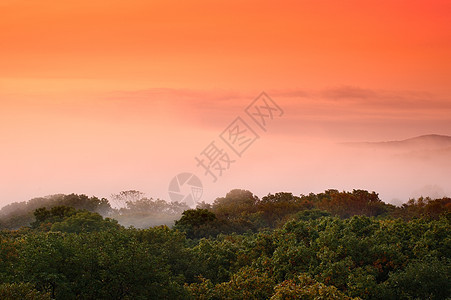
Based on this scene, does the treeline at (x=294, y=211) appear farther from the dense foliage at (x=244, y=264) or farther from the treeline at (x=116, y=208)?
the treeline at (x=116, y=208)

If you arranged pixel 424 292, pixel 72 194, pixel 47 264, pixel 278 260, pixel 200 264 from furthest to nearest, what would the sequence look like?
pixel 72 194, pixel 200 264, pixel 278 260, pixel 424 292, pixel 47 264

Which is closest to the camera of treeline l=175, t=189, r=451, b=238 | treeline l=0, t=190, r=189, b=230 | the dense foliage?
the dense foliage

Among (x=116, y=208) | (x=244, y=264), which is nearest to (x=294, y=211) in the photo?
(x=244, y=264)

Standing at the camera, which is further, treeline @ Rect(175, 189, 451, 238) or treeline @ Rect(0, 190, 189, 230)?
treeline @ Rect(0, 190, 189, 230)

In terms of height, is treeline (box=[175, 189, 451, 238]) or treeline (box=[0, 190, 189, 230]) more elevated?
treeline (box=[0, 190, 189, 230])

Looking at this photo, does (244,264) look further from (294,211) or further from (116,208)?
(116,208)

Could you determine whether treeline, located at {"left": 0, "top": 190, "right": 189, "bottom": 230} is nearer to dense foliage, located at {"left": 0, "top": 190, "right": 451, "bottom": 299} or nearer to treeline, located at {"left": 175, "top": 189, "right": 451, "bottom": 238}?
treeline, located at {"left": 175, "top": 189, "right": 451, "bottom": 238}

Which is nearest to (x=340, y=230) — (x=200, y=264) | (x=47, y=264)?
(x=200, y=264)

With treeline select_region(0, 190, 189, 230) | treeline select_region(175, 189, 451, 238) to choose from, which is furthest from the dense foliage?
treeline select_region(0, 190, 189, 230)

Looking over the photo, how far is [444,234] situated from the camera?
129 feet

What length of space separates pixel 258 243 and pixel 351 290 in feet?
36.7

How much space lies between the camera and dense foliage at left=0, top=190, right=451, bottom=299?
28.0 meters

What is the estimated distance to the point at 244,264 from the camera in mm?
40875

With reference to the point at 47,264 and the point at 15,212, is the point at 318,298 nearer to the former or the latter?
the point at 47,264
